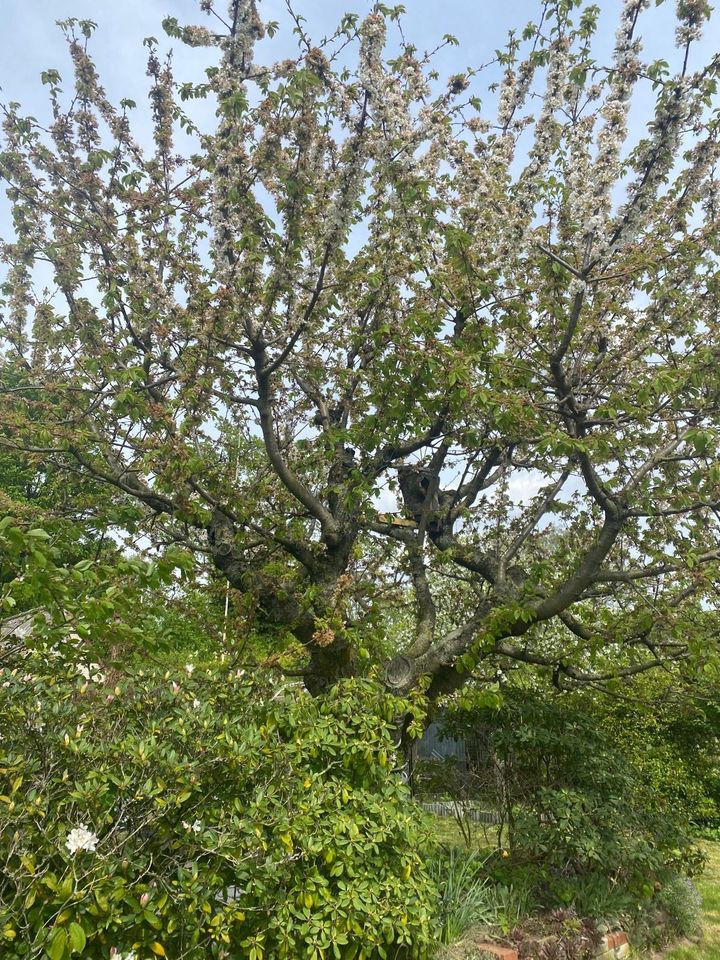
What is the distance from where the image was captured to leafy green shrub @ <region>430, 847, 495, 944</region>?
177 inches

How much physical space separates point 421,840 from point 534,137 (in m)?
5.45

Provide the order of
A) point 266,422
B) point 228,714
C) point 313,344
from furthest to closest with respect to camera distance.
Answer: point 313,344 < point 266,422 < point 228,714

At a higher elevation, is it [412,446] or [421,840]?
[412,446]

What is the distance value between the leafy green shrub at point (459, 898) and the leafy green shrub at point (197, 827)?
50cm

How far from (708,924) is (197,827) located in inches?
217

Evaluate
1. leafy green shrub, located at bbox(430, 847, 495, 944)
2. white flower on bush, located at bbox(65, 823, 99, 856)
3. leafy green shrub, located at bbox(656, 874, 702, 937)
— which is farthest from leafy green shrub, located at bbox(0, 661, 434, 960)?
leafy green shrub, located at bbox(656, 874, 702, 937)

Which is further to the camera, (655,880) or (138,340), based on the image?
(138,340)

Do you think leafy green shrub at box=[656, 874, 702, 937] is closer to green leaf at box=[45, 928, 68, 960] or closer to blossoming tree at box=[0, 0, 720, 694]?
blossoming tree at box=[0, 0, 720, 694]

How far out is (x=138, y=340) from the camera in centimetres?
660

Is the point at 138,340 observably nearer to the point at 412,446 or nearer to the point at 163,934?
the point at 412,446

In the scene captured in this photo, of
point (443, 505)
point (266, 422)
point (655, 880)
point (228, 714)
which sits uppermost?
point (443, 505)

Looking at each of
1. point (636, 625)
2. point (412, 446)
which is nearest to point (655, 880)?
point (636, 625)

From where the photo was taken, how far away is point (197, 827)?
300cm

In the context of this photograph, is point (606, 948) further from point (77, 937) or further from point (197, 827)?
point (77, 937)
